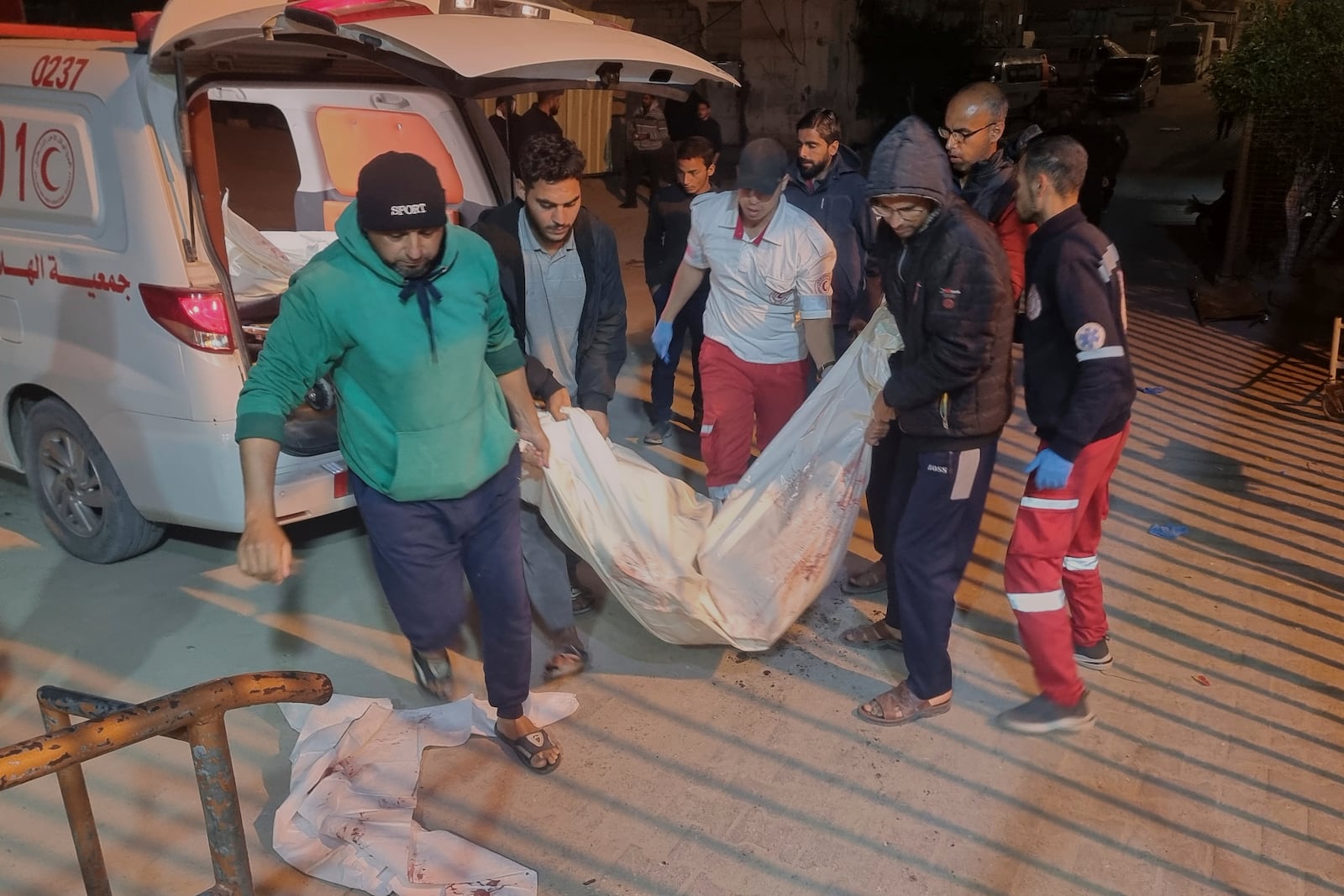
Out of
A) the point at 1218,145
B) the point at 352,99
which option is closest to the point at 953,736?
the point at 352,99

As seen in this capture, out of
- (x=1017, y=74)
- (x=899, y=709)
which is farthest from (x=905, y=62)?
(x=899, y=709)

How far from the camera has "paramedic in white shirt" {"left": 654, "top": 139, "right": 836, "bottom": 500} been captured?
4070 millimetres

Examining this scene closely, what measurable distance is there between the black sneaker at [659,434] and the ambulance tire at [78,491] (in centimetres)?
260

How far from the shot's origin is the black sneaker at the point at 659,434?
599 centimetres

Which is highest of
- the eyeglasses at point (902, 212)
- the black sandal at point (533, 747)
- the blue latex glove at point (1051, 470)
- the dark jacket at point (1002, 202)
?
the eyeglasses at point (902, 212)

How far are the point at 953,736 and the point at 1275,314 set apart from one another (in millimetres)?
7197

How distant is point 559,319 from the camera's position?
3729mm

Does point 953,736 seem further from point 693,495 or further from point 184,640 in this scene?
point 184,640

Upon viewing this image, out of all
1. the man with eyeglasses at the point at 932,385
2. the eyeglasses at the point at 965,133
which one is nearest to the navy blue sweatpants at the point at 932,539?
the man with eyeglasses at the point at 932,385

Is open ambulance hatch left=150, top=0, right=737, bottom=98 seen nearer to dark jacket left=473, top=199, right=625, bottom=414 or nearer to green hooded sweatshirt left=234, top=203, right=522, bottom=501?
dark jacket left=473, top=199, right=625, bottom=414

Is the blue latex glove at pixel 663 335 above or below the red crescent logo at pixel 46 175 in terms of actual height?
below

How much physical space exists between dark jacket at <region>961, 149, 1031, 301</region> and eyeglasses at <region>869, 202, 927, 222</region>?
532 millimetres

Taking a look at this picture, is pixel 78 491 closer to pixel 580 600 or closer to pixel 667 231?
pixel 580 600

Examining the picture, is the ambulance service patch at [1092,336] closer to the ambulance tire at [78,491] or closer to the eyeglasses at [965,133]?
the eyeglasses at [965,133]
